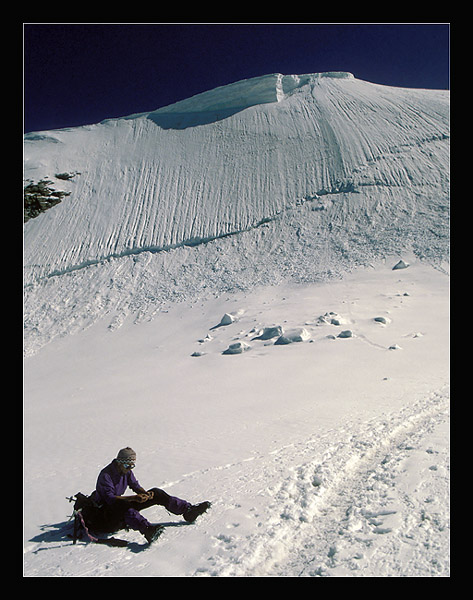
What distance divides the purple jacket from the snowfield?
37 cm

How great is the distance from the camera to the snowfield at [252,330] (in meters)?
3.83

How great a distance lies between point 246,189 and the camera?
80.2 ft

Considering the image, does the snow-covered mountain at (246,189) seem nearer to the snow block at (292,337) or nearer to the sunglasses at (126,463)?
the snow block at (292,337)

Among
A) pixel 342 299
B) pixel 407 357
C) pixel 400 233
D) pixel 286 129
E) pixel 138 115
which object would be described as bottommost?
pixel 407 357

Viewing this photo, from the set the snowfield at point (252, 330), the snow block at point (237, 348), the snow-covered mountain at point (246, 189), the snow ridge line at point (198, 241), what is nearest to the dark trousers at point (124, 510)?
the snowfield at point (252, 330)

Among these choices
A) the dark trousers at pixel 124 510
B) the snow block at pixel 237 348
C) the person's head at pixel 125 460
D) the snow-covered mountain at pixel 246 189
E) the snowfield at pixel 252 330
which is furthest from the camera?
the snow-covered mountain at pixel 246 189

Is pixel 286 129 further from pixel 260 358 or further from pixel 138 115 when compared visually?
pixel 260 358

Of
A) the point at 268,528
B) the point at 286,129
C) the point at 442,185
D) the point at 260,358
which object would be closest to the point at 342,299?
the point at 260,358

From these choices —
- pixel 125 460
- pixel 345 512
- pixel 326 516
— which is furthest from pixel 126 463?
pixel 345 512

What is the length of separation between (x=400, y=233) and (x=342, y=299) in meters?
6.07

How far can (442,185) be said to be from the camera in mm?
21500

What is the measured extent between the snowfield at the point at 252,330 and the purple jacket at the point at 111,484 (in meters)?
0.37

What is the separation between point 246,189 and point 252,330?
12813mm

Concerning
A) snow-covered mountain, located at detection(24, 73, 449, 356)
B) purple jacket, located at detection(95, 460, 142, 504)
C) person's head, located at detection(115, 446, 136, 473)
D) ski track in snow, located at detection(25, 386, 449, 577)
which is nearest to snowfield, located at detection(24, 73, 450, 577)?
ski track in snow, located at detection(25, 386, 449, 577)
